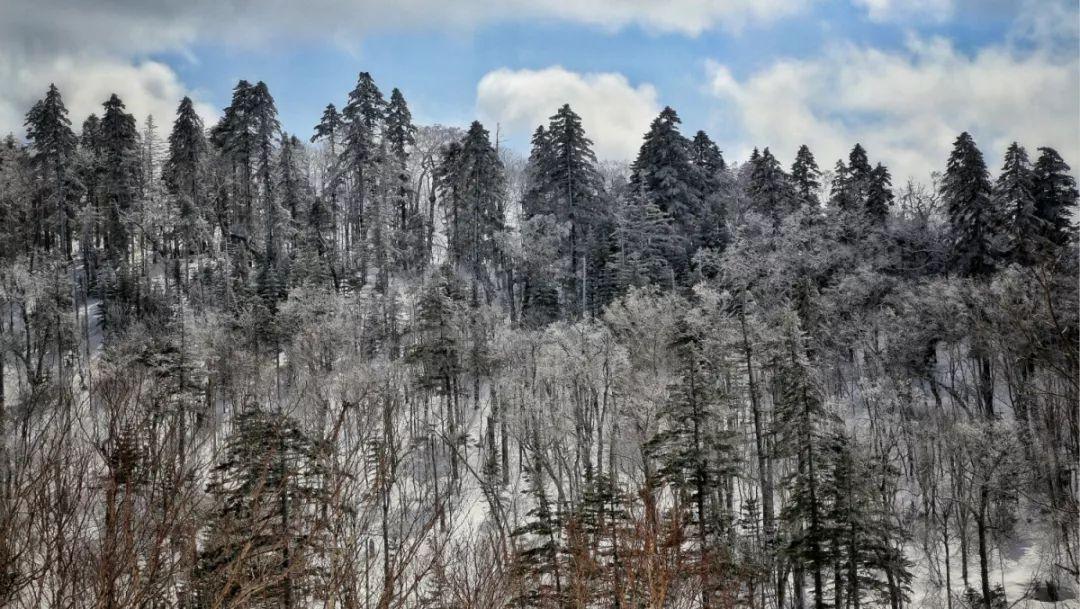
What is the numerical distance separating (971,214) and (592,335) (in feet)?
90.5

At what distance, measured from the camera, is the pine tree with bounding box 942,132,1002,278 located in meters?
40.7

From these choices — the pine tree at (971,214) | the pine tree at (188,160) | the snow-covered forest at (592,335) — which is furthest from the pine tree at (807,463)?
the pine tree at (188,160)

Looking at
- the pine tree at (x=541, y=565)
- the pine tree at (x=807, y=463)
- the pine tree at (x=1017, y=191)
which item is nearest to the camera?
the pine tree at (x=541, y=565)

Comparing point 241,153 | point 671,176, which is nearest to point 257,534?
point 671,176

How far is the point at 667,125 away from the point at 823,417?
3526cm

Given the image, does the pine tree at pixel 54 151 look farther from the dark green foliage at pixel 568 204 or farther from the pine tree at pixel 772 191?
the pine tree at pixel 772 191

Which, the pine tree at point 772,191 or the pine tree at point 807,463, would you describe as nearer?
the pine tree at point 807,463

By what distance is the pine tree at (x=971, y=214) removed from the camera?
4069 centimetres

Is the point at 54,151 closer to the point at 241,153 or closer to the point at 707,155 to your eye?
the point at 241,153

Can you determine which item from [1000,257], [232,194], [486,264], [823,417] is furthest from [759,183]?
[232,194]

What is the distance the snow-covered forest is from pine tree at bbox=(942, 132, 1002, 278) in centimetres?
22

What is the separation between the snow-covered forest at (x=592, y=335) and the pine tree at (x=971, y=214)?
0.22 metres

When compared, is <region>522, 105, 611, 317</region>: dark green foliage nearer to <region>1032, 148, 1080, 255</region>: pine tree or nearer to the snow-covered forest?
the snow-covered forest

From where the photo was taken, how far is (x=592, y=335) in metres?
35.9
